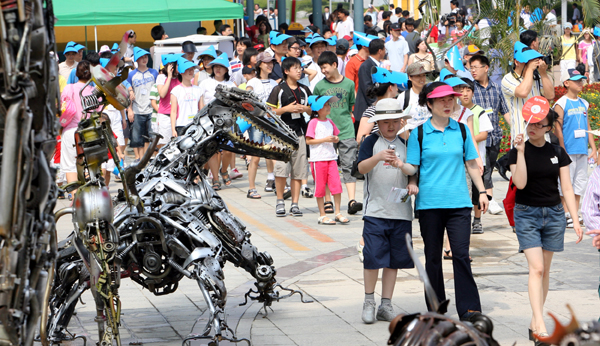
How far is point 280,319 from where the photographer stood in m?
6.82

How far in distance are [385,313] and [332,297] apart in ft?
2.92

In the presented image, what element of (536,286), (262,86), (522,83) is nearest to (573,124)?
(522,83)

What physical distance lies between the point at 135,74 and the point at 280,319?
362 inches

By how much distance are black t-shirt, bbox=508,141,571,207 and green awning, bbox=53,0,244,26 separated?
560 inches

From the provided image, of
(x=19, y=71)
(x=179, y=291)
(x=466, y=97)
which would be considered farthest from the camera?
(x=466, y=97)

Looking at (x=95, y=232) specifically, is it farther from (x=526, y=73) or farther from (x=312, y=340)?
(x=526, y=73)

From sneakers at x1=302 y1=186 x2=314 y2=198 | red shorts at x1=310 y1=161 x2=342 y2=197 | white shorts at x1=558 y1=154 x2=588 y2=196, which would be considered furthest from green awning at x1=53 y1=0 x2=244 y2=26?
white shorts at x1=558 y1=154 x2=588 y2=196

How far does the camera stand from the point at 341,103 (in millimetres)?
11688

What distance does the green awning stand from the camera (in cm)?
1877

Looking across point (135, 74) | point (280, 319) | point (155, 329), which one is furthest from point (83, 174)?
point (135, 74)

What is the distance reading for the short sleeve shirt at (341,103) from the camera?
38.2ft

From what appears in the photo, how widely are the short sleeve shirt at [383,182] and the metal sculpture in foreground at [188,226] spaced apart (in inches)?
27.9

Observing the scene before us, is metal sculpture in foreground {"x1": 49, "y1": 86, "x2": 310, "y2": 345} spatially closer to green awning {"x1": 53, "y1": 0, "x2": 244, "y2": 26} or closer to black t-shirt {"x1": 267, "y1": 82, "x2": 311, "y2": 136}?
black t-shirt {"x1": 267, "y1": 82, "x2": 311, "y2": 136}

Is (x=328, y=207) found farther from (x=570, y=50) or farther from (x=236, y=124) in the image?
(x=570, y=50)
